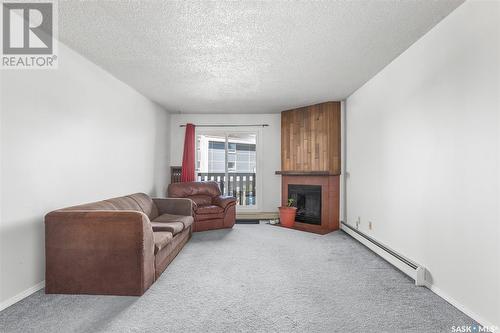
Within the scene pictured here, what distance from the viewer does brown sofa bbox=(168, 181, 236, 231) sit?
15.2 feet

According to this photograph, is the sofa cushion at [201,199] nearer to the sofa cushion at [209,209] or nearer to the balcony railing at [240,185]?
the sofa cushion at [209,209]

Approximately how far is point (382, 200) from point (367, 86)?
1.73m

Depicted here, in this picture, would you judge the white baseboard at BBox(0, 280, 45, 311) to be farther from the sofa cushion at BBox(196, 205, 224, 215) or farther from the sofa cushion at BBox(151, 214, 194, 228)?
the sofa cushion at BBox(196, 205, 224, 215)

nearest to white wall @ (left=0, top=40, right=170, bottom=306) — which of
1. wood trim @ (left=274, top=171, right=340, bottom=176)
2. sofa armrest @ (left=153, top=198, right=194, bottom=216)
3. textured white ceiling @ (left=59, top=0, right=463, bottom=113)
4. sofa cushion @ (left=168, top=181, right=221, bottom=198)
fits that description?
textured white ceiling @ (left=59, top=0, right=463, bottom=113)

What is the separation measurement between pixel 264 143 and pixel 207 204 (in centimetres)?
199

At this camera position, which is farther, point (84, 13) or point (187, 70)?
A: point (187, 70)

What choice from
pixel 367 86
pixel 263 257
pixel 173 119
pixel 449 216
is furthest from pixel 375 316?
pixel 173 119

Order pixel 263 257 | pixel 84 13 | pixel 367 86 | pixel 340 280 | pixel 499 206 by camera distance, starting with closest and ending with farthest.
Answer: pixel 499 206 → pixel 84 13 → pixel 340 280 → pixel 263 257 → pixel 367 86

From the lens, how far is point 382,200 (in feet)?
11.2

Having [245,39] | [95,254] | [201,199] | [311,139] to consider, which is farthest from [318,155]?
[95,254]

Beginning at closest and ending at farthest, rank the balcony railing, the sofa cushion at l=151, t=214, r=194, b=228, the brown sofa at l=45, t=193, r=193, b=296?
the brown sofa at l=45, t=193, r=193, b=296
the sofa cushion at l=151, t=214, r=194, b=228
the balcony railing

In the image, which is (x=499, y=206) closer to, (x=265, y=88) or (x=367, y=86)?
(x=367, y=86)

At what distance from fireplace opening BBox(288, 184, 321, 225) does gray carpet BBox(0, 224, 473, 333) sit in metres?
2.02

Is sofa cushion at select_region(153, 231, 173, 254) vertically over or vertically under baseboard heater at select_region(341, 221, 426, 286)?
over
